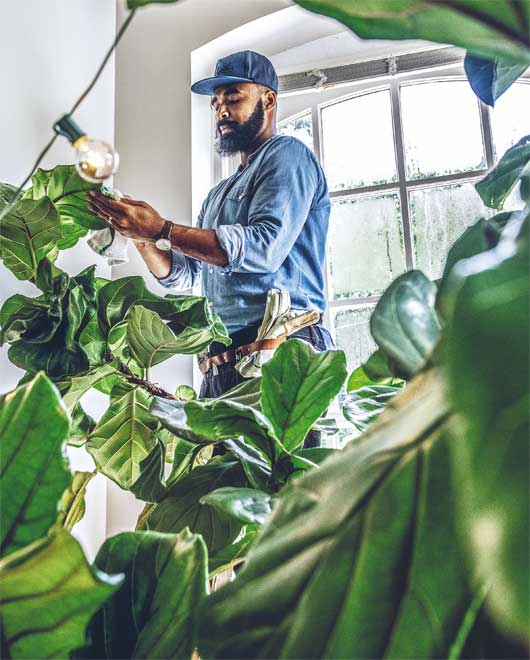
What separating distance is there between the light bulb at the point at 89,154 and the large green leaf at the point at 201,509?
7.9 inches

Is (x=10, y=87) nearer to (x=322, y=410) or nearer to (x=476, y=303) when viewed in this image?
(x=322, y=410)

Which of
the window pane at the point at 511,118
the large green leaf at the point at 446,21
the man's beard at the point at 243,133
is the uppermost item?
Answer: the window pane at the point at 511,118

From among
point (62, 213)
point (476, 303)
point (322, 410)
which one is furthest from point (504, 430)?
point (62, 213)

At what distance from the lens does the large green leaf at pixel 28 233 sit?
2.38ft

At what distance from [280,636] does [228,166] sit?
2041 millimetres

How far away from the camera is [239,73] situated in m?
1.71

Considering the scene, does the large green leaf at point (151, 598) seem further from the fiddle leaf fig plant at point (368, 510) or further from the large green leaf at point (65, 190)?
the large green leaf at point (65, 190)

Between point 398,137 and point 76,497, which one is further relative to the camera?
point 398,137

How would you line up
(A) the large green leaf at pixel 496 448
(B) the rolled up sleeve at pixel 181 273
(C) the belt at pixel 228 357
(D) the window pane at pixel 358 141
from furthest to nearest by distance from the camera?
(D) the window pane at pixel 358 141, (B) the rolled up sleeve at pixel 181 273, (C) the belt at pixel 228 357, (A) the large green leaf at pixel 496 448

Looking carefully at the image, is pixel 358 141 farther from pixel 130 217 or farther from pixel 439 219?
pixel 130 217

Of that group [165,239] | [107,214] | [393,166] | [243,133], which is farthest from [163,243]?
[393,166]

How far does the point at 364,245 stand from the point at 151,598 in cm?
183

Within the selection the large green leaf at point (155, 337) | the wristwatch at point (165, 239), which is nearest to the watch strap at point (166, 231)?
the wristwatch at point (165, 239)

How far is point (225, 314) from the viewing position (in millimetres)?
1521
